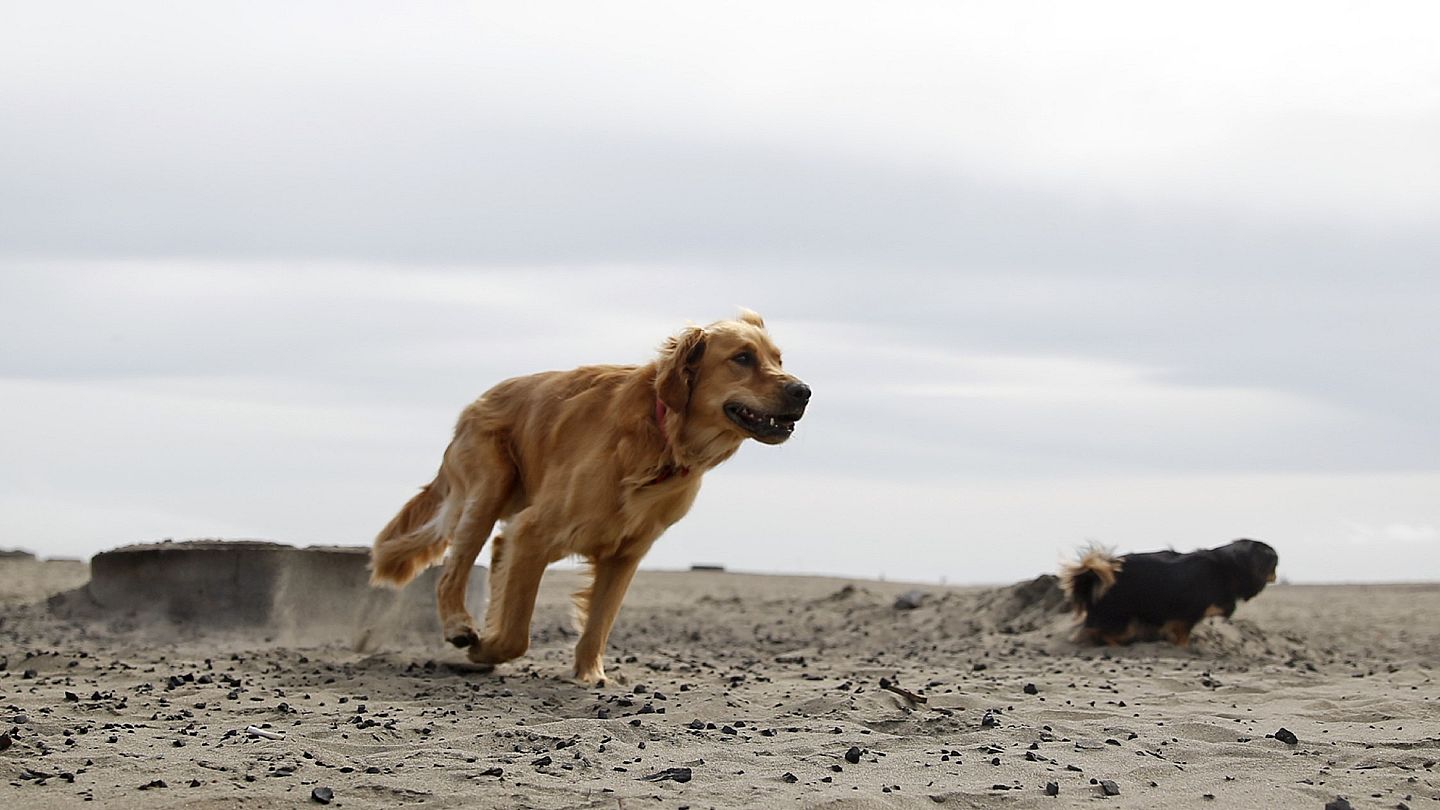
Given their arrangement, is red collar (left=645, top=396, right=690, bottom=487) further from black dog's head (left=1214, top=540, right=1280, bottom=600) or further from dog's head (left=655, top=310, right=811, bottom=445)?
black dog's head (left=1214, top=540, right=1280, bottom=600)

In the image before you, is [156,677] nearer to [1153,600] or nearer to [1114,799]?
[1114,799]

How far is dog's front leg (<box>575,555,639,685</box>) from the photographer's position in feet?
28.1

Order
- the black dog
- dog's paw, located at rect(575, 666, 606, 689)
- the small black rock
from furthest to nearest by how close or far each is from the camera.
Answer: the small black rock → the black dog → dog's paw, located at rect(575, 666, 606, 689)

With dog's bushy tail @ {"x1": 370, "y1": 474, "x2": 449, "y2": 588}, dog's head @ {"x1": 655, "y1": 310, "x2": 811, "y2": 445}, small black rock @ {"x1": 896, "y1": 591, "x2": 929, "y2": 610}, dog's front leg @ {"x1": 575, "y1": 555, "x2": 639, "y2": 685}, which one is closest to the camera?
dog's head @ {"x1": 655, "y1": 310, "x2": 811, "y2": 445}

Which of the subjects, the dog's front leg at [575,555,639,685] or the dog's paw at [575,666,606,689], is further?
the dog's front leg at [575,555,639,685]

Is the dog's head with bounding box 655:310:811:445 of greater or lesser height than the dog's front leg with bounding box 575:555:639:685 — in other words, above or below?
above

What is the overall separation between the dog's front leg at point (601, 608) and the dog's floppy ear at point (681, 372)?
1.21 m

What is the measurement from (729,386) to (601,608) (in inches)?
69.4

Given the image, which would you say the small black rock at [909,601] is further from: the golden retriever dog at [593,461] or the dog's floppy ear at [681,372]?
the dog's floppy ear at [681,372]

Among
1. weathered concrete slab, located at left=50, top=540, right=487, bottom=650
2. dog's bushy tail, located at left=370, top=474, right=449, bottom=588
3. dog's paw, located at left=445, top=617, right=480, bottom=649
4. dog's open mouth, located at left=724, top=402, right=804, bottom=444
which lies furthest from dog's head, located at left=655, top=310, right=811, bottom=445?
weathered concrete slab, located at left=50, top=540, right=487, bottom=650

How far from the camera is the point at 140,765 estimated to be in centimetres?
550

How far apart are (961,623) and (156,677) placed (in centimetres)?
789

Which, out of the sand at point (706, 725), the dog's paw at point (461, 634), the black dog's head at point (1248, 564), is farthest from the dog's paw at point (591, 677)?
the black dog's head at point (1248, 564)

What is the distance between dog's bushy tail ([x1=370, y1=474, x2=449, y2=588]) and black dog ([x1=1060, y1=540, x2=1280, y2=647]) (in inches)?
209
